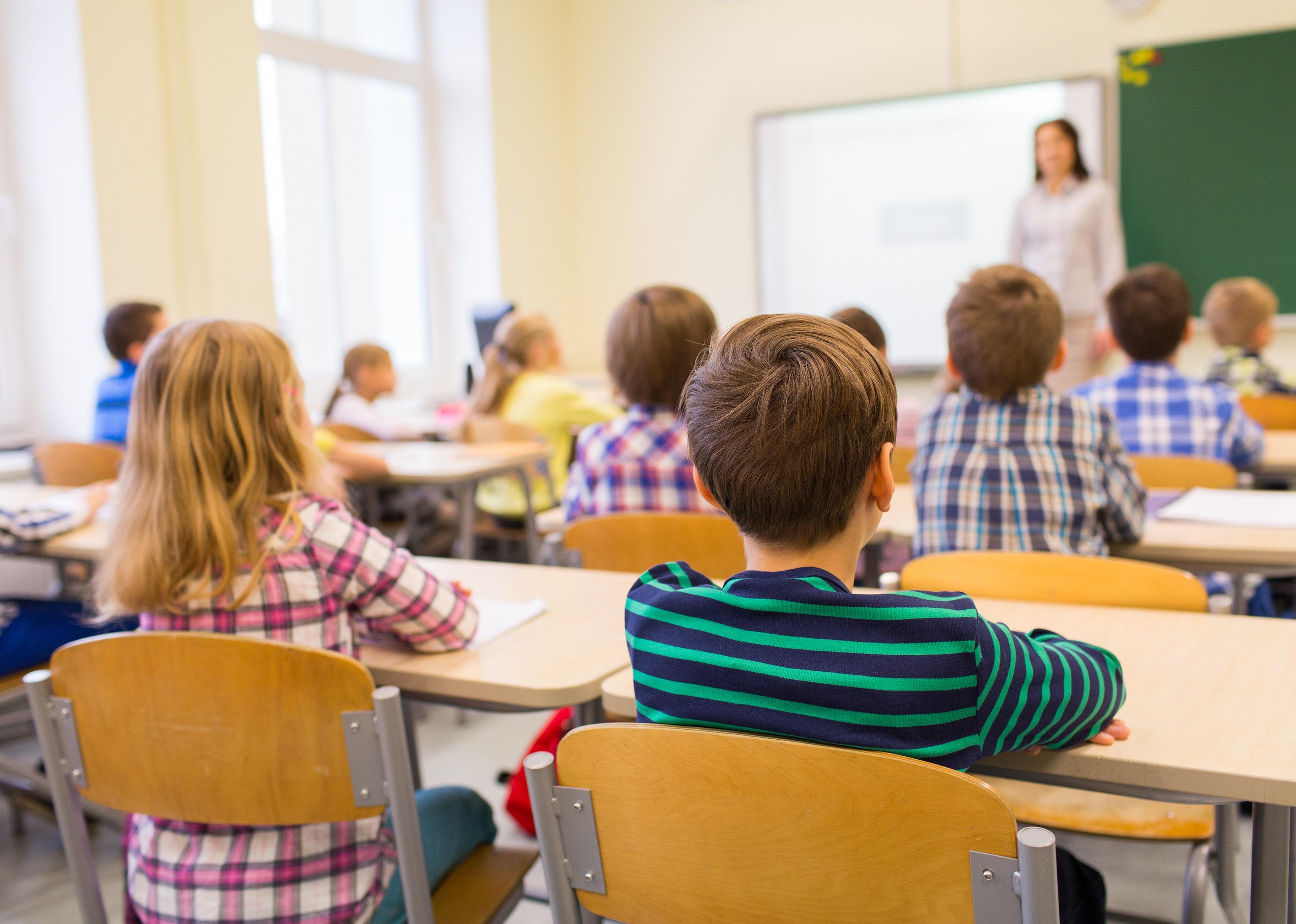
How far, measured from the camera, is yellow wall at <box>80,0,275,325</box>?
3865 mm

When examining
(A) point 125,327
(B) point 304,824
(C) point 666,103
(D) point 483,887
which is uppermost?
(C) point 666,103

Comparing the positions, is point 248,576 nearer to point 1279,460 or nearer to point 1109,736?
point 1109,736

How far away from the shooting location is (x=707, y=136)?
5.82 metres

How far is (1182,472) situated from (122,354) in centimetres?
298

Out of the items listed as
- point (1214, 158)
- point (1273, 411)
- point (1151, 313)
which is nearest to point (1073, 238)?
point (1214, 158)

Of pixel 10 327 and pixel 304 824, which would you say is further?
pixel 10 327

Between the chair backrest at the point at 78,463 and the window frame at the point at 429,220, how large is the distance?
2.48m

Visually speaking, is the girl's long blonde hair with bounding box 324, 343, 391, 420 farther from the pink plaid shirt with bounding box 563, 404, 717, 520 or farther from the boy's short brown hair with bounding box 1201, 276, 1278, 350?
the boy's short brown hair with bounding box 1201, 276, 1278, 350

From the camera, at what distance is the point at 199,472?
51.4 inches

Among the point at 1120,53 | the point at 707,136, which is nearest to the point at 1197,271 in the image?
the point at 1120,53

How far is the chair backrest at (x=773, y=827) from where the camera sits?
0.77 metres

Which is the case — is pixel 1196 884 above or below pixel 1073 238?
below

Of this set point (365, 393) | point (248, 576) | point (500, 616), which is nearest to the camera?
point (248, 576)

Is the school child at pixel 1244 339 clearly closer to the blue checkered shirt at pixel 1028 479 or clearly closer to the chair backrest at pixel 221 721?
the blue checkered shirt at pixel 1028 479
